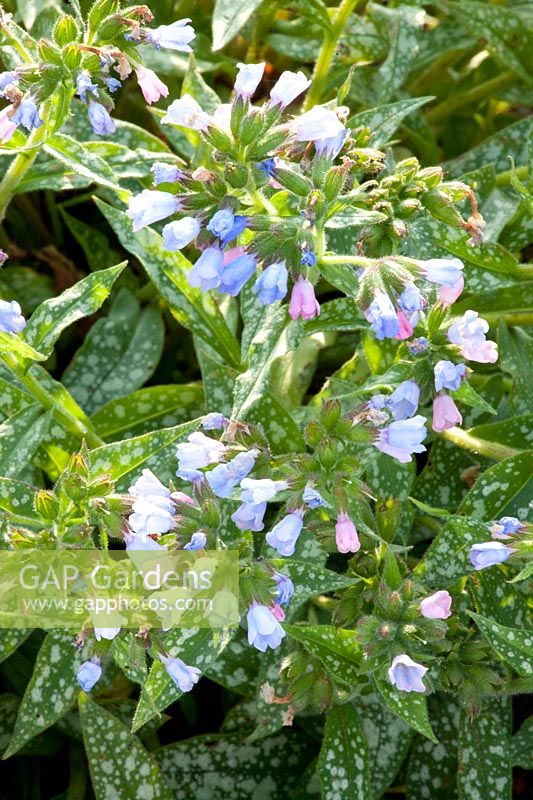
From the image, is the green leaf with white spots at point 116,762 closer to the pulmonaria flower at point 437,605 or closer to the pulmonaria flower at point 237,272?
the pulmonaria flower at point 437,605

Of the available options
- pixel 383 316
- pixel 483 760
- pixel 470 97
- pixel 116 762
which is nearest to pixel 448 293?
pixel 383 316

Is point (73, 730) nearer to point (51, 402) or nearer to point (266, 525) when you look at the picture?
point (266, 525)

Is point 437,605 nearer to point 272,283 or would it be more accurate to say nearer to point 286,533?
point 286,533

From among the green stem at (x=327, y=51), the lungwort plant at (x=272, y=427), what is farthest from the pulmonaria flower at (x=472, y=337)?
the green stem at (x=327, y=51)

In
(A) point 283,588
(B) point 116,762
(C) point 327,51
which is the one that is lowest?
(B) point 116,762

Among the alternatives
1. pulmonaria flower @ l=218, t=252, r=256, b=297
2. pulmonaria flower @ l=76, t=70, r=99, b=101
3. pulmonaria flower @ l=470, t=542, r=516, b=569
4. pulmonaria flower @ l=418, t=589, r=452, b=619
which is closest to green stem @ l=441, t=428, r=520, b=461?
pulmonaria flower @ l=470, t=542, r=516, b=569

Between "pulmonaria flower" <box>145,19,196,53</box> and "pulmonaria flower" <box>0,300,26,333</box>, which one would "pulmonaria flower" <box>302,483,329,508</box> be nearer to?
"pulmonaria flower" <box>0,300,26,333</box>
